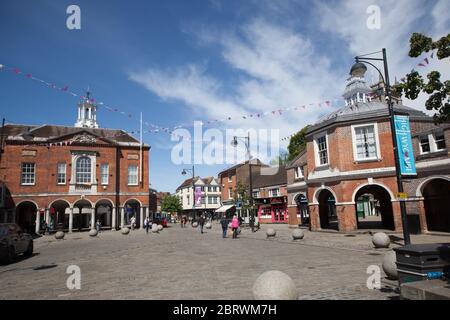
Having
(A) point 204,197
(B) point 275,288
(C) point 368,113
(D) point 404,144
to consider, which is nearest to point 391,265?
(B) point 275,288

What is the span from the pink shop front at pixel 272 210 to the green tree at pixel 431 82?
121 ft

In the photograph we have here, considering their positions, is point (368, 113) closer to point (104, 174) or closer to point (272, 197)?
point (272, 197)

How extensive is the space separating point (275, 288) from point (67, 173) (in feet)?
124

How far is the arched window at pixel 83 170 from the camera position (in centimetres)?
3850

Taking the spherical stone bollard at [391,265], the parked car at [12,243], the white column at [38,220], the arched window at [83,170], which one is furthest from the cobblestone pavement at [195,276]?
the arched window at [83,170]

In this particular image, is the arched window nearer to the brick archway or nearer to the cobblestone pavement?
the cobblestone pavement

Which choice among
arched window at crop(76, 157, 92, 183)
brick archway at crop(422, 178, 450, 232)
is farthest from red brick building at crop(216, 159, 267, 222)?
brick archway at crop(422, 178, 450, 232)

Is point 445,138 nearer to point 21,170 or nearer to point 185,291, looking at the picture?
point 185,291

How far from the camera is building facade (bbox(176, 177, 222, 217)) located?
73.5 meters

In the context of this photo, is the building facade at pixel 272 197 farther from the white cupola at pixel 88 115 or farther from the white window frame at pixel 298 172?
the white cupola at pixel 88 115

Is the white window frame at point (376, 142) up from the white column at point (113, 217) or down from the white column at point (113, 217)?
up

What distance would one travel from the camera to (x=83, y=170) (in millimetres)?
38750
